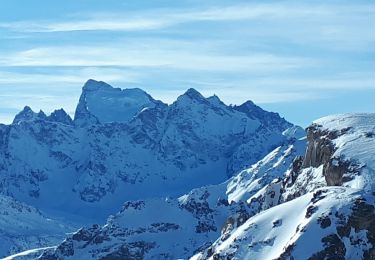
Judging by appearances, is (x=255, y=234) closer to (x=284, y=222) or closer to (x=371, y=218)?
(x=284, y=222)

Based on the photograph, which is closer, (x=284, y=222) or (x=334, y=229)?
(x=334, y=229)

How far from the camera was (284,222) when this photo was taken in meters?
198

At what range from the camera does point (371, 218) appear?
183000mm

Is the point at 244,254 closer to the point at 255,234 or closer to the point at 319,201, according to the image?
the point at 255,234

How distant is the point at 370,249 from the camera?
180 metres

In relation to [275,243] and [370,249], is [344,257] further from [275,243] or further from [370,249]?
[275,243]

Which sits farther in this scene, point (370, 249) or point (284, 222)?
point (284, 222)

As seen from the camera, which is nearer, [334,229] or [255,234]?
[334,229]

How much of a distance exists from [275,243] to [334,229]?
15044 mm

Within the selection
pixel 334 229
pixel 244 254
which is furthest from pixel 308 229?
pixel 244 254

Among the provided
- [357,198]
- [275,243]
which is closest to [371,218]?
[357,198]

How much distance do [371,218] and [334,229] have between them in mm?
7082

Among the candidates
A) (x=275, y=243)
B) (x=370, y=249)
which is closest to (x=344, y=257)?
(x=370, y=249)

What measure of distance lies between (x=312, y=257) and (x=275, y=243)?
53.8ft
